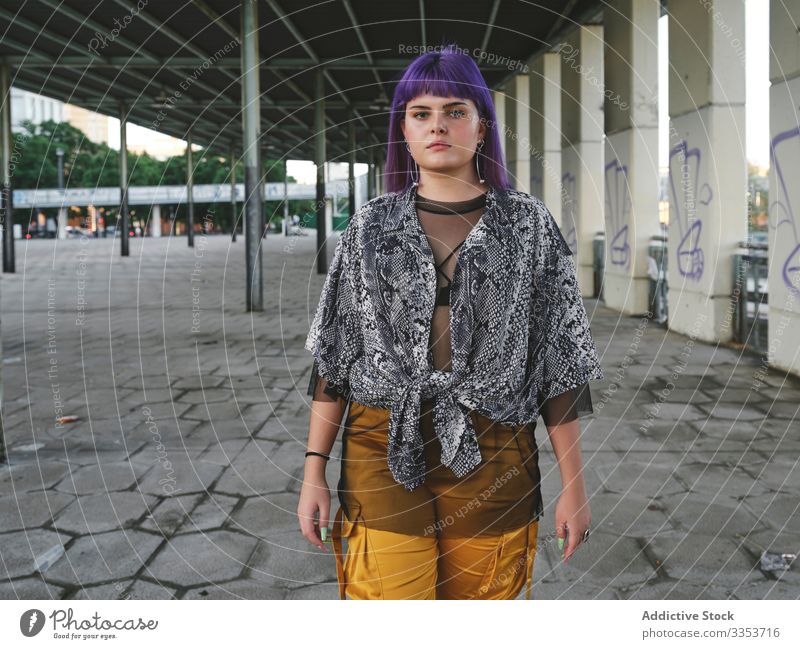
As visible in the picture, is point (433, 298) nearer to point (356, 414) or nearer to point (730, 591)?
point (356, 414)

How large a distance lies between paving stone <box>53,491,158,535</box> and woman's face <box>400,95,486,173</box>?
267 centimetres

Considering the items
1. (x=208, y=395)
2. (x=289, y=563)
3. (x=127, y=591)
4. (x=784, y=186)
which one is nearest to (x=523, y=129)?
(x=784, y=186)

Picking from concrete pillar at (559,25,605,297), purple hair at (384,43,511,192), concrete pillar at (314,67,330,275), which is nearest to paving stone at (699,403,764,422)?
purple hair at (384,43,511,192)

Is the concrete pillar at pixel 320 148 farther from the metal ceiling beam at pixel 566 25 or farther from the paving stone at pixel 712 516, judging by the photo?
the paving stone at pixel 712 516

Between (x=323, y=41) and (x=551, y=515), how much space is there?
11.7 metres

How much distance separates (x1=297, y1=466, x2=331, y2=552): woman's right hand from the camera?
6.00 feet

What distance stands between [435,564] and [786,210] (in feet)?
21.4

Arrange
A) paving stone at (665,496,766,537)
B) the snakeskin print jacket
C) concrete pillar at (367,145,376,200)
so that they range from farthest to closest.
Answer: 1. concrete pillar at (367,145,376,200)
2. paving stone at (665,496,766,537)
3. the snakeskin print jacket

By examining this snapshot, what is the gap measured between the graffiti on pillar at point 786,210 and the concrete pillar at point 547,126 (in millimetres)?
7755

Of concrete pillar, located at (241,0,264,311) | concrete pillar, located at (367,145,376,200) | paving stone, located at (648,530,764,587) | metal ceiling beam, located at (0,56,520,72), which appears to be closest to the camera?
paving stone, located at (648,530,764,587)

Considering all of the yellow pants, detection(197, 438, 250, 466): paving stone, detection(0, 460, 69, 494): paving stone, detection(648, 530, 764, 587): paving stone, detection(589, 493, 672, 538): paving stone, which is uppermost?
the yellow pants

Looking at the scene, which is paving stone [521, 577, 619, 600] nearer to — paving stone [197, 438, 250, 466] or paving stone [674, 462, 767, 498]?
paving stone [674, 462, 767, 498]

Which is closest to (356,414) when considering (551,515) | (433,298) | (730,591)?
(433,298)

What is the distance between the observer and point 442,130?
168 cm
